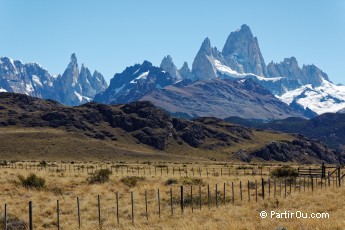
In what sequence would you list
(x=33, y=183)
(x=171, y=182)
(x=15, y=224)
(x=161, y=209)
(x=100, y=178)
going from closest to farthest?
(x=15, y=224), (x=161, y=209), (x=33, y=183), (x=171, y=182), (x=100, y=178)

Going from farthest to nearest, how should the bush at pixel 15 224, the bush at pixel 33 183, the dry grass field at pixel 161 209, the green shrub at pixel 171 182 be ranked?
1. the green shrub at pixel 171 182
2. the bush at pixel 33 183
3. the bush at pixel 15 224
4. the dry grass field at pixel 161 209

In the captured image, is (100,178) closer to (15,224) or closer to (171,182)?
(171,182)

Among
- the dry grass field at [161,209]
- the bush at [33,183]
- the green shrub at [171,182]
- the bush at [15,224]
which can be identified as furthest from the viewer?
the green shrub at [171,182]

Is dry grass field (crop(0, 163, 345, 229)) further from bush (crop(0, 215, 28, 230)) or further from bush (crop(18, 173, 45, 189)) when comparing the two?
bush (crop(18, 173, 45, 189))

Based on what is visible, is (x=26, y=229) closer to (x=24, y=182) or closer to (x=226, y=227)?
(x=226, y=227)

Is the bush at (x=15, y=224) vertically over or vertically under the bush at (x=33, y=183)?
under

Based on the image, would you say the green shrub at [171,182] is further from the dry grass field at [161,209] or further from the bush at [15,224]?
the bush at [15,224]

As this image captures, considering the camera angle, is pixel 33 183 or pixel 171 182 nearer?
pixel 33 183

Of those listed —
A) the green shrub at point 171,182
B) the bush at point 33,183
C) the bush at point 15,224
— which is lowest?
the green shrub at point 171,182

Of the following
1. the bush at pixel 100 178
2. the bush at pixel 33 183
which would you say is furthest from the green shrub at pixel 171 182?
the bush at pixel 33 183

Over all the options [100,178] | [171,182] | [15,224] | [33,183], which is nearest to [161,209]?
[15,224]

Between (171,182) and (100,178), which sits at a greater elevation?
(100,178)

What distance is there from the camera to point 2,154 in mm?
187750

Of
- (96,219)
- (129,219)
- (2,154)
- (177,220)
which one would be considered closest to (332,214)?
(177,220)
